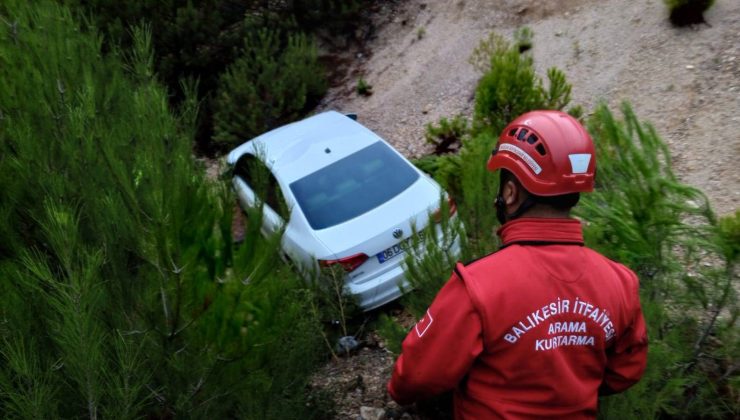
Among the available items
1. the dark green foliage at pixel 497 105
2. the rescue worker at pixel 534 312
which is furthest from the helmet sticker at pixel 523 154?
the dark green foliage at pixel 497 105

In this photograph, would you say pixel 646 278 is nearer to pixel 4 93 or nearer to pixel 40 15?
pixel 4 93

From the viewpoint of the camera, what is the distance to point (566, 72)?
9.73 meters

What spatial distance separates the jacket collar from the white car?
10.3 feet

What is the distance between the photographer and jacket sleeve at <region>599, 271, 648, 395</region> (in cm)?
224

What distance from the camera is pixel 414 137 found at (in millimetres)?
10031

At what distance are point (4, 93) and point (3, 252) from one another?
89 centimetres

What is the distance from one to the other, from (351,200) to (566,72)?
16.2ft

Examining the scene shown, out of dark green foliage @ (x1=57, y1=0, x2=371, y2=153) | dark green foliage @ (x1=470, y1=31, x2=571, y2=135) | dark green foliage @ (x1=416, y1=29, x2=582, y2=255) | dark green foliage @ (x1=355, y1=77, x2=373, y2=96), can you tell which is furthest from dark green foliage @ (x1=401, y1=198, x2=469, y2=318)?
dark green foliage @ (x1=355, y1=77, x2=373, y2=96)

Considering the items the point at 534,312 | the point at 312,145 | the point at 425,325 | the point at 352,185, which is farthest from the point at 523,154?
the point at 312,145

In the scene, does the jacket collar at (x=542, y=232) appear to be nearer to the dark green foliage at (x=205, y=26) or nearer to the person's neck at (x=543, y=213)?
the person's neck at (x=543, y=213)

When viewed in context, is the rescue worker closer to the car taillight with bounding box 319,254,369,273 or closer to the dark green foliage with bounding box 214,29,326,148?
the car taillight with bounding box 319,254,369,273

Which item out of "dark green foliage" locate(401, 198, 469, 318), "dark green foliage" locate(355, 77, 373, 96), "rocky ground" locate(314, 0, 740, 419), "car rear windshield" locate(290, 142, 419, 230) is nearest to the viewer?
"dark green foliage" locate(401, 198, 469, 318)

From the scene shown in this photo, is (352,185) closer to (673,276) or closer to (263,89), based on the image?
(673,276)

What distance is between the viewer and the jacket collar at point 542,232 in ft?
6.82
